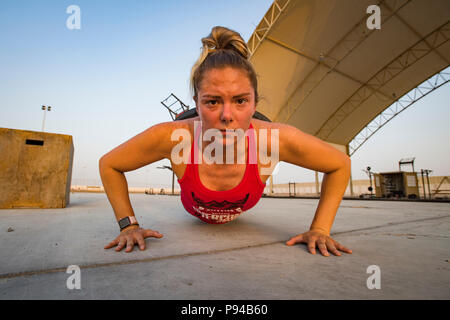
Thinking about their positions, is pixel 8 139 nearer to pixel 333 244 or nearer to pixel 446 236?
pixel 333 244

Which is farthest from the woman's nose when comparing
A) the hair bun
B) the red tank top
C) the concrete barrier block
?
the concrete barrier block

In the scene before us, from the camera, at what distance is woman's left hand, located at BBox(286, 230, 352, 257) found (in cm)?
105

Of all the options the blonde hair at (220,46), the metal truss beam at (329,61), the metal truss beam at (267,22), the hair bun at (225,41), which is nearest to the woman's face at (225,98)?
the blonde hair at (220,46)

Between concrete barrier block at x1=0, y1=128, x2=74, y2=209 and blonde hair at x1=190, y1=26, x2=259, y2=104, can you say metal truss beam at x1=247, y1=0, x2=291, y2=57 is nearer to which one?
blonde hair at x1=190, y1=26, x2=259, y2=104

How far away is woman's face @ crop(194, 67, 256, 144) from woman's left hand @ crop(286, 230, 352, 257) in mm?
706

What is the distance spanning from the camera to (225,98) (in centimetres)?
120

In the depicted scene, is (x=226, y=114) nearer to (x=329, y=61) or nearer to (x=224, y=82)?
(x=224, y=82)

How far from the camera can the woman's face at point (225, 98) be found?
1196 millimetres

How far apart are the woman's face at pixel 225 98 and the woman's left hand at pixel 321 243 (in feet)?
2.31

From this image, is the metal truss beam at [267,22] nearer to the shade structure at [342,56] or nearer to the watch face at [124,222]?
the shade structure at [342,56]

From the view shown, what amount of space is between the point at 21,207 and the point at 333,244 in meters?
4.04

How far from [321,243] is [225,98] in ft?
2.92

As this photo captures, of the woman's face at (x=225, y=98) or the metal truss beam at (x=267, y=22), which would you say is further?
the metal truss beam at (x=267, y=22)

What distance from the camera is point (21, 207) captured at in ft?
10.4
